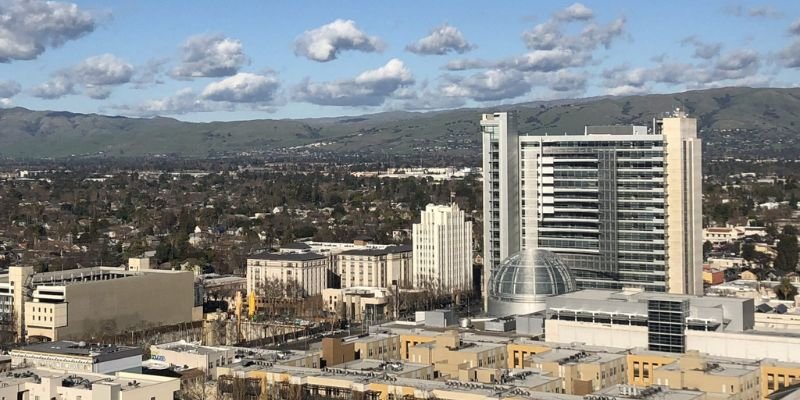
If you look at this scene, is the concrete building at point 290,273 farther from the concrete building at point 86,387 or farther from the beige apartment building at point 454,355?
the concrete building at point 86,387

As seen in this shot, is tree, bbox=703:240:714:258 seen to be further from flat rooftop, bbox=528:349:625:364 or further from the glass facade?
flat rooftop, bbox=528:349:625:364

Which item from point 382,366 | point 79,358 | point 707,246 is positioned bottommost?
point 382,366

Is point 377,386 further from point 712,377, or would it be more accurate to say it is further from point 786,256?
point 786,256

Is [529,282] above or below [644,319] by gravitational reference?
above

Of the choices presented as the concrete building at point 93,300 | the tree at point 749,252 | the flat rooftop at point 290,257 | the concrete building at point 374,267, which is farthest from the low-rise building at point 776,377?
the tree at point 749,252

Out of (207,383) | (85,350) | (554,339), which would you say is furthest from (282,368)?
(554,339)

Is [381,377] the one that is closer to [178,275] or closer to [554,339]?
[554,339]

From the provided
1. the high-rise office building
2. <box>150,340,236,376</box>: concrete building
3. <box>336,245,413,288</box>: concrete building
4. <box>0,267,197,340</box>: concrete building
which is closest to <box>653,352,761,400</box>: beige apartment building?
<box>150,340,236,376</box>: concrete building

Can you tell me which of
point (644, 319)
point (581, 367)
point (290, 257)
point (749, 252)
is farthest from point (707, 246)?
point (581, 367)
